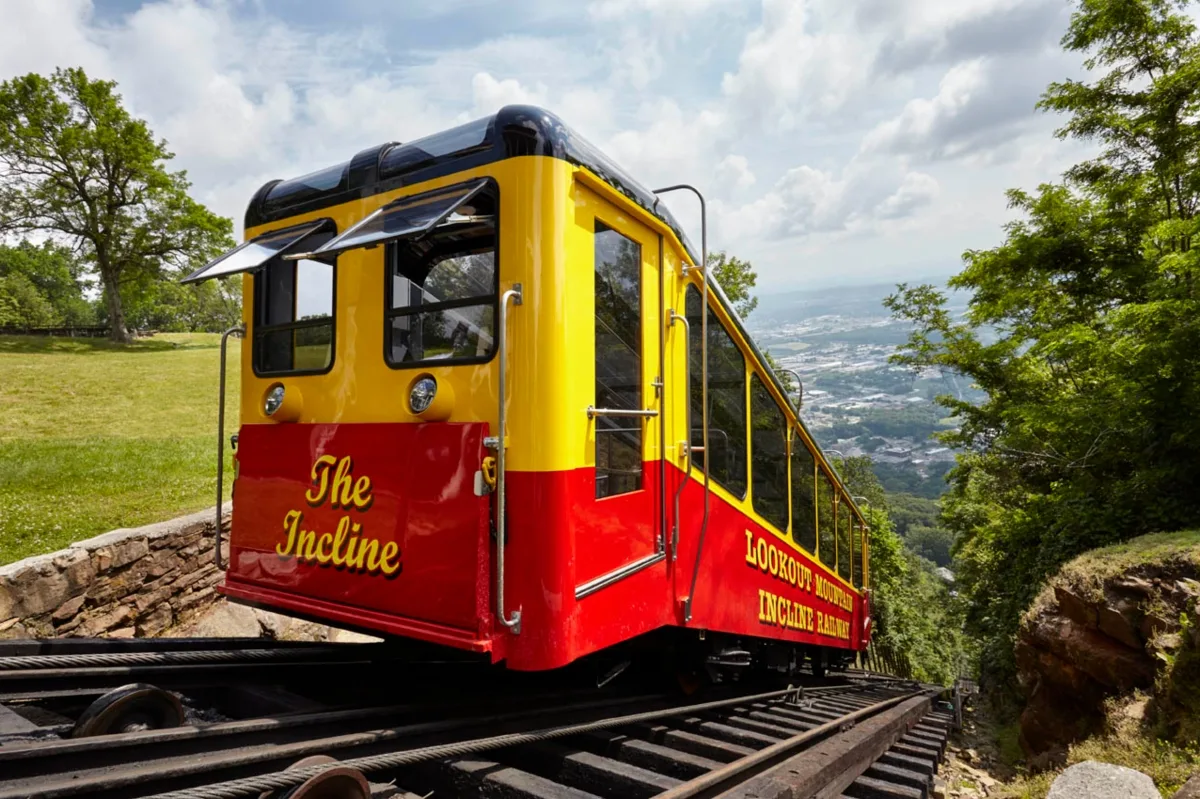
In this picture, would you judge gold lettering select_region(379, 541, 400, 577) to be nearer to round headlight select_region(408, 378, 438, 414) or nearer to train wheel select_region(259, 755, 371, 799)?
round headlight select_region(408, 378, 438, 414)

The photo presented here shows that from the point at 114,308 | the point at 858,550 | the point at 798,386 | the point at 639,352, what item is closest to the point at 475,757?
the point at 639,352

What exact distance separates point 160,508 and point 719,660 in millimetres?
6625

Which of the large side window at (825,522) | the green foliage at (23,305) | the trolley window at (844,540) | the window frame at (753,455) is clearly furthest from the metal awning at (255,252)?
the green foliage at (23,305)

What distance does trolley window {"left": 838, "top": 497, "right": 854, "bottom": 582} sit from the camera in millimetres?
7875

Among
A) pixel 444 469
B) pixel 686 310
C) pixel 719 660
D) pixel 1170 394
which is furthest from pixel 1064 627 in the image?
pixel 444 469

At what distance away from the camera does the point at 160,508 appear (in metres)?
7.71

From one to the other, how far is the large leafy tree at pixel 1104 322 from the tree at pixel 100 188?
104 feet

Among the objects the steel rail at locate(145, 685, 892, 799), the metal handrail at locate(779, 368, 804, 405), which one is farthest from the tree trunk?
the steel rail at locate(145, 685, 892, 799)

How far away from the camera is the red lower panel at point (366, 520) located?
2835mm

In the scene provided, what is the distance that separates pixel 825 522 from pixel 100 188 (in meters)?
34.9

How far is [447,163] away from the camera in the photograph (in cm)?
317

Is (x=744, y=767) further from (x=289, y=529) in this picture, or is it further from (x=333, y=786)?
(x=289, y=529)

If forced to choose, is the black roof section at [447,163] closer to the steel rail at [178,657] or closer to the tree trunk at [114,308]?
the steel rail at [178,657]

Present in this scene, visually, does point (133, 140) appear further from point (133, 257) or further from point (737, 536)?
point (737, 536)
